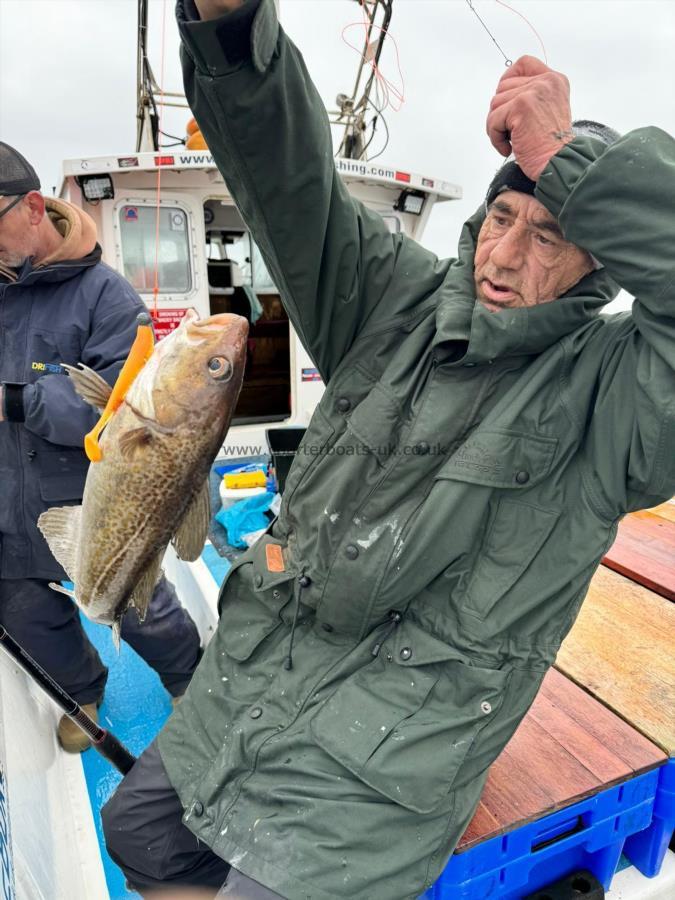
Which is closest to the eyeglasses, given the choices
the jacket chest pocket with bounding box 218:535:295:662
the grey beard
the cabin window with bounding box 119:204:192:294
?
the grey beard

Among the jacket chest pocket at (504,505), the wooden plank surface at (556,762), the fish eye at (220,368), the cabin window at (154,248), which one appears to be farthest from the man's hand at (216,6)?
the cabin window at (154,248)

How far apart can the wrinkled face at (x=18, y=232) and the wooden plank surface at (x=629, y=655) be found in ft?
9.85

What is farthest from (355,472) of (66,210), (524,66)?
(66,210)

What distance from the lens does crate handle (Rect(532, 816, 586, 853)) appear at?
6.30 feet

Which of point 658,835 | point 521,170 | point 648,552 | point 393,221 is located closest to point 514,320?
point 521,170

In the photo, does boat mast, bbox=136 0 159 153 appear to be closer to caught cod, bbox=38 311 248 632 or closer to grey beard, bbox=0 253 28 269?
grey beard, bbox=0 253 28 269

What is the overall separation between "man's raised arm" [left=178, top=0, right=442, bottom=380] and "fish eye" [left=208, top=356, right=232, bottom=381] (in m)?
0.31

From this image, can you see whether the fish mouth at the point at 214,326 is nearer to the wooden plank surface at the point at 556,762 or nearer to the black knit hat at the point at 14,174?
the black knit hat at the point at 14,174

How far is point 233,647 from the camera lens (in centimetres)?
193

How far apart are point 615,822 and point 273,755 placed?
49.6 inches

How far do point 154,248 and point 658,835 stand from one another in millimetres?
6766

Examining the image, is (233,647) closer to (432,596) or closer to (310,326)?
(432,596)

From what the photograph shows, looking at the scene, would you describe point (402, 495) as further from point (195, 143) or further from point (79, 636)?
point (195, 143)

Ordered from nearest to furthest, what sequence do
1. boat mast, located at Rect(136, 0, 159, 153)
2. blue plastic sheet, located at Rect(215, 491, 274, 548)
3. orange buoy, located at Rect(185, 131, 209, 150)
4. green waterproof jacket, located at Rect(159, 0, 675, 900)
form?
green waterproof jacket, located at Rect(159, 0, 675, 900)
blue plastic sheet, located at Rect(215, 491, 274, 548)
boat mast, located at Rect(136, 0, 159, 153)
orange buoy, located at Rect(185, 131, 209, 150)
